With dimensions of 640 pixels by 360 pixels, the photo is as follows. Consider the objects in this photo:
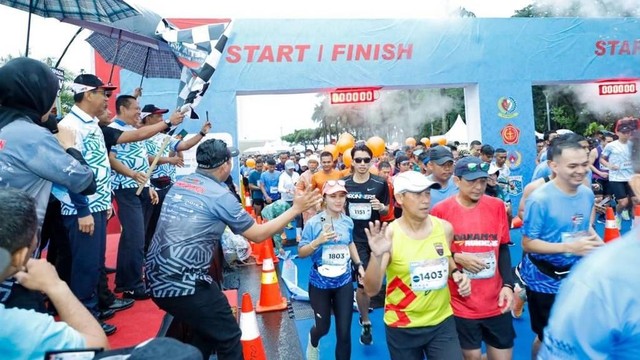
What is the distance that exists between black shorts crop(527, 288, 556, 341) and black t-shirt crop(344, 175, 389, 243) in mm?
2082

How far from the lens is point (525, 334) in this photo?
4699 millimetres

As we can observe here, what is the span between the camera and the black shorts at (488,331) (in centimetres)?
314

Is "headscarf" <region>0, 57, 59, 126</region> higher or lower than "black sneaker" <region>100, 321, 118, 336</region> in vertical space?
higher

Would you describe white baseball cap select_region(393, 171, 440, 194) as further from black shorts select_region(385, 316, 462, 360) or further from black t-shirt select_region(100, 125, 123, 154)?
black t-shirt select_region(100, 125, 123, 154)

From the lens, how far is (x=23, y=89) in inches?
96.0

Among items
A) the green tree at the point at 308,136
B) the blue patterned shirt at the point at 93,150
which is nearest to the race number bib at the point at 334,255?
the blue patterned shirt at the point at 93,150

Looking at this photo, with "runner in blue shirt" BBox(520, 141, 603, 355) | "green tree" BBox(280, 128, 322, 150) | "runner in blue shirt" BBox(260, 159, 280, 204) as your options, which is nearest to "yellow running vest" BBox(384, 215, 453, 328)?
"runner in blue shirt" BBox(520, 141, 603, 355)

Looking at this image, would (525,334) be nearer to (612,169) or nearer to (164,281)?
(164,281)

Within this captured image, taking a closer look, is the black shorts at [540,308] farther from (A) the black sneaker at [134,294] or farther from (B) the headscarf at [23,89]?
(B) the headscarf at [23,89]

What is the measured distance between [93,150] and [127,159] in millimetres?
962

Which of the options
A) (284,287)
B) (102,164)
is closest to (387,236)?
(102,164)

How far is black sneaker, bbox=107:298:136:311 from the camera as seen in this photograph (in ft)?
12.5

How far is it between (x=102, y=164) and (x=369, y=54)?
29.1ft

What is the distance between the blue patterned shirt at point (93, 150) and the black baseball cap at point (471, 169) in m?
2.78
